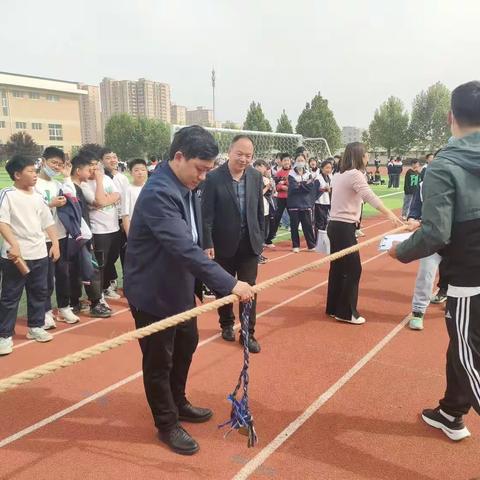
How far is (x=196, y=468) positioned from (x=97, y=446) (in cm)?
72

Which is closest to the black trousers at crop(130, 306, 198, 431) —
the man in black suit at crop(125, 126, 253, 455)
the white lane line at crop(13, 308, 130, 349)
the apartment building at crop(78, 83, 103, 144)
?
the man in black suit at crop(125, 126, 253, 455)

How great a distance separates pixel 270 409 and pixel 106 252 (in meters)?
3.30

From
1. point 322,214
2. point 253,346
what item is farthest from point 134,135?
point 253,346

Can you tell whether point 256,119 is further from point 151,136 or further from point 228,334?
point 228,334

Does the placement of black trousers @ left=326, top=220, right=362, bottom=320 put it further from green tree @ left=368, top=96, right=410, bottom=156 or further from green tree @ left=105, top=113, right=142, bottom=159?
green tree @ left=105, top=113, right=142, bottom=159

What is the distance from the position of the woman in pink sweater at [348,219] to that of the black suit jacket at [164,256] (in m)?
2.61

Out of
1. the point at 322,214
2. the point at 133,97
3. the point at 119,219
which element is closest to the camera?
the point at 119,219

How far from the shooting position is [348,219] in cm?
496

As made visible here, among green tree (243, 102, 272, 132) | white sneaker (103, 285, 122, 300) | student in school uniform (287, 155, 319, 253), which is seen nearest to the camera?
white sneaker (103, 285, 122, 300)

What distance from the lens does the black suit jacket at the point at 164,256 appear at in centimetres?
251

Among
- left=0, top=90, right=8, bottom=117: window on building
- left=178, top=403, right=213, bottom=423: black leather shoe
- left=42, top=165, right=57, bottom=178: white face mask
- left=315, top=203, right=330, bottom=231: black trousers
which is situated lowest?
left=178, top=403, right=213, bottom=423: black leather shoe

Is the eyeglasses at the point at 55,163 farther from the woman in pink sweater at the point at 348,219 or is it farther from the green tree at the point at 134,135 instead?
the green tree at the point at 134,135

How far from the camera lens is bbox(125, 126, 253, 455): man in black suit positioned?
2525 millimetres

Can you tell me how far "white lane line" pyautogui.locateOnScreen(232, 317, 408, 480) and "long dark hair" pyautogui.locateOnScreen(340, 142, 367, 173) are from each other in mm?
1881
